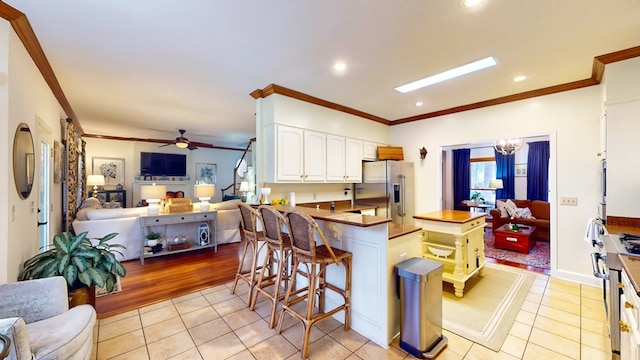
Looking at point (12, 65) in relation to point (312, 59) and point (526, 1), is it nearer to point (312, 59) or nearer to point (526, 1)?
point (312, 59)

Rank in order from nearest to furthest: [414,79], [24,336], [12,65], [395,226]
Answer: [24,336], [12,65], [395,226], [414,79]

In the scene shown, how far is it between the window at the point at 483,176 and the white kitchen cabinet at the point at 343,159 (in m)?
5.48

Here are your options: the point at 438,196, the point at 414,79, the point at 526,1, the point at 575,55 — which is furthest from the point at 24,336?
the point at 438,196

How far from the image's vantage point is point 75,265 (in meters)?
2.09

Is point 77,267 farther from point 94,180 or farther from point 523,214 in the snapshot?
point 523,214

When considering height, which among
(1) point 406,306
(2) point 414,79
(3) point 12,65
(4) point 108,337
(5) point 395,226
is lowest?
(4) point 108,337

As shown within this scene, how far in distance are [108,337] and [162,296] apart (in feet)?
2.47

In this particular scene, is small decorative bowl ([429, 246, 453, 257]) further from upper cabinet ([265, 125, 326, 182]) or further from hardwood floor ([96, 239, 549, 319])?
upper cabinet ([265, 125, 326, 182])

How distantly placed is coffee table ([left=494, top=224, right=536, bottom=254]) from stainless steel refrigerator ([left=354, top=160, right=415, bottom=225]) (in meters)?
1.73

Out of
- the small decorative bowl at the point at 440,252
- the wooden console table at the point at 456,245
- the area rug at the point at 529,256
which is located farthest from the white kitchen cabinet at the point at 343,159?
the area rug at the point at 529,256

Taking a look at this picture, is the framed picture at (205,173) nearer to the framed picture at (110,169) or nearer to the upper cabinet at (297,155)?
the framed picture at (110,169)

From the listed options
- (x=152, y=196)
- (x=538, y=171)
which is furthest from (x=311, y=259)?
(x=538, y=171)

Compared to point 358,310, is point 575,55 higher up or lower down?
higher up

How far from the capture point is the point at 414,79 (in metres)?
3.17
